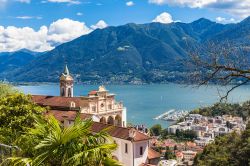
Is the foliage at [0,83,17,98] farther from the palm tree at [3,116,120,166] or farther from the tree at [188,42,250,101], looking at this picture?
the tree at [188,42,250,101]

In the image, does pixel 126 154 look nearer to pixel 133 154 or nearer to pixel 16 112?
pixel 133 154

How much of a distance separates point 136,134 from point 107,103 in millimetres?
13597

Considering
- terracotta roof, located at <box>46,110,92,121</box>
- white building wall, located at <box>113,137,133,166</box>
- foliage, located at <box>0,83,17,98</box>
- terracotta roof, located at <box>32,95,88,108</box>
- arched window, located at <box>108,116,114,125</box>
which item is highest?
foliage, located at <box>0,83,17,98</box>

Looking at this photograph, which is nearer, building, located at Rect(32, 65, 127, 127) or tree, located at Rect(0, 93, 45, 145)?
tree, located at Rect(0, 93, 45, 145)

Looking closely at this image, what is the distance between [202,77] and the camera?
6848mm

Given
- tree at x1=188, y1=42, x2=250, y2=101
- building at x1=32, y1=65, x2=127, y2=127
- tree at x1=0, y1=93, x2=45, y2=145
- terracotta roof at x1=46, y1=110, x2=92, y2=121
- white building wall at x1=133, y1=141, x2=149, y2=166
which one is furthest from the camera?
building at x1=32, y1=65, x2=127, y2=127

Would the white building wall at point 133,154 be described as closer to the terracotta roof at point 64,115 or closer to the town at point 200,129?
the terracotta roof at point 64,115

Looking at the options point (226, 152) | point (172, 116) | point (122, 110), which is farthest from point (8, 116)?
point (172, 116)

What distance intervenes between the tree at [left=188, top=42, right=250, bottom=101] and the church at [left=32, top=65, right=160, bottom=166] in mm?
18202

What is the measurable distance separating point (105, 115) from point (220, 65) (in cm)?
3242

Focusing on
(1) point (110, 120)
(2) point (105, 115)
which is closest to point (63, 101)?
(2) point (105, 115)

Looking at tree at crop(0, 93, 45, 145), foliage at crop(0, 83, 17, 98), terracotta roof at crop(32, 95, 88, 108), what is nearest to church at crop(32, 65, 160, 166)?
terracotta roof at crop(32, 95, 88, 108)

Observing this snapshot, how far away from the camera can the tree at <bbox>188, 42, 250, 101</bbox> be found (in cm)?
653

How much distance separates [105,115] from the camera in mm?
38625
